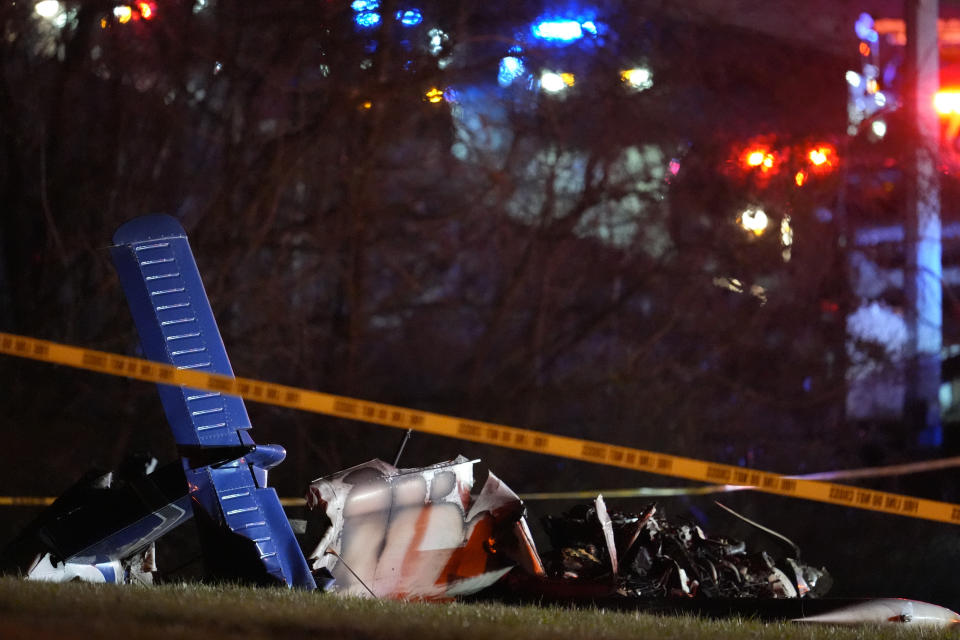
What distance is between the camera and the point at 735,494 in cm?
1155

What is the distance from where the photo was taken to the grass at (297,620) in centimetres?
376

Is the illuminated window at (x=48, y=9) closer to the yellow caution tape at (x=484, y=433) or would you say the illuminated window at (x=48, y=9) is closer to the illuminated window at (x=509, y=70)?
the illuminated window at (x=509, y=70)

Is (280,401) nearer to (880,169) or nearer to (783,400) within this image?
(783,400)

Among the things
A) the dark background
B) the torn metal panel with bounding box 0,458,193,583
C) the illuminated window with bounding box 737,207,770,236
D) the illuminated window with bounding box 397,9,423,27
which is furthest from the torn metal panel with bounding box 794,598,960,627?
the illuminated window with bounding box 397,9,423,27

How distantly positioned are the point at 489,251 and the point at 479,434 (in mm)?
4128

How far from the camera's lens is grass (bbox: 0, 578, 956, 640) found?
12.3ft

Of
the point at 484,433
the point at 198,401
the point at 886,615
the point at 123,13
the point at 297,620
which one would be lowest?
the point at 886,615

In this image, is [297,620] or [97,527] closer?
[297,620]

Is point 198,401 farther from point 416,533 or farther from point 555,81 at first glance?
point 555,81

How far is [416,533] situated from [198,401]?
53.6 inches

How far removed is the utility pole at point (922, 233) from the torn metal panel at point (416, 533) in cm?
717

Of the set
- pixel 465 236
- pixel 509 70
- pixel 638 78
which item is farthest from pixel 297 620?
pixel 638 78

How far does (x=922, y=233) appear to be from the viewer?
11.7 m

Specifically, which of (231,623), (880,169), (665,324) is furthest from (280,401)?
(880,169)
